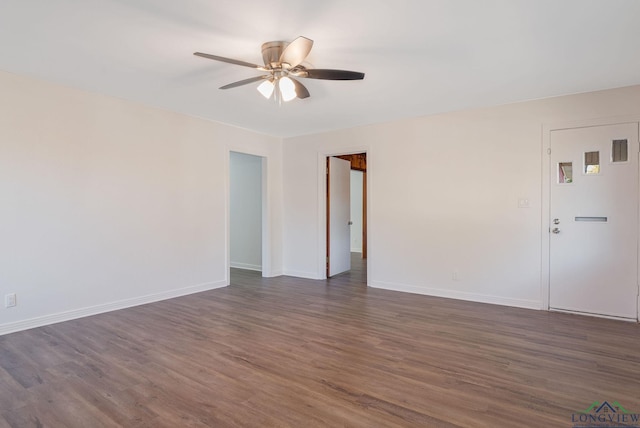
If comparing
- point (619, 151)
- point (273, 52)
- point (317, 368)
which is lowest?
point (317, 368)

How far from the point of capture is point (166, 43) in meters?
2.61

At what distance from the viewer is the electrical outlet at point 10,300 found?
3.18 meters

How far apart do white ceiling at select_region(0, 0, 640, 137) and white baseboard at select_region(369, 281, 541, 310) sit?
7.87 ft

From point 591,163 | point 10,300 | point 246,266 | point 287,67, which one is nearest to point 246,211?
point 246,266

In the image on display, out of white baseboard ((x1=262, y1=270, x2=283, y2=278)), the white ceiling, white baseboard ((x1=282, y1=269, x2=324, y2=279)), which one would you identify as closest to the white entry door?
the white ceiling

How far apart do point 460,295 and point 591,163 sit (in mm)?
2102

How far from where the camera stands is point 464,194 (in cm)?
442

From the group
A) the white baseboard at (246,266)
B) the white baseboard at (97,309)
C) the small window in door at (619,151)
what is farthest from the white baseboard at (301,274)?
the small window in door at (619,151)

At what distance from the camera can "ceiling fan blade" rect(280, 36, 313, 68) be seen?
227 cm

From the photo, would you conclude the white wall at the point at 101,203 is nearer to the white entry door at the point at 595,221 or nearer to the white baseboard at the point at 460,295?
the white baseboard at the point at 460,295

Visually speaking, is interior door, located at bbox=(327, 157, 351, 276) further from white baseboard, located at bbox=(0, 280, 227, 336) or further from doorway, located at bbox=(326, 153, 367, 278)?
white baseboard, located at bbox=(0, 280, 227, 336)

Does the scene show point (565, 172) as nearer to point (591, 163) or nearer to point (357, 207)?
point (591, 163)

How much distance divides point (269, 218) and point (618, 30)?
15.7ft

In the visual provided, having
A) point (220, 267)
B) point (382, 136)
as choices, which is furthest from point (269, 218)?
point (382, 136)
